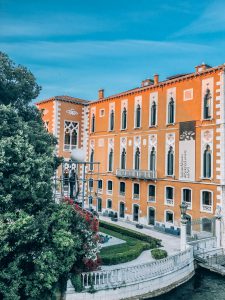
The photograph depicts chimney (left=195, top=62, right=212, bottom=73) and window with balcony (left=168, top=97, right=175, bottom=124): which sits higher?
chimney (left=195, top=62, right=212, bottom=73)

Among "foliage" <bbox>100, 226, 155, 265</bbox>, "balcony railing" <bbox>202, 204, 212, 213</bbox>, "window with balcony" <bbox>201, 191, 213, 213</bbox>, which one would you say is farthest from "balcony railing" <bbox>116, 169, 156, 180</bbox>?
"foliage" <bbox>100, 226, 155, 265</bbox>

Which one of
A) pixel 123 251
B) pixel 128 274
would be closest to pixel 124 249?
pixel 123 251

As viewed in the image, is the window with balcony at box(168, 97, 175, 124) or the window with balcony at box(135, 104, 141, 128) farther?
the window with balcony at box(135, 104, 141, 128)

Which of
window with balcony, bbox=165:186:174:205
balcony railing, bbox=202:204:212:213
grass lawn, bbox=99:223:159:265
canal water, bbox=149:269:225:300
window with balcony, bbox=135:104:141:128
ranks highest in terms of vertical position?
window with balcony, bbox=135:104:141:128

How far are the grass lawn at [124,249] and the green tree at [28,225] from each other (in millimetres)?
4812

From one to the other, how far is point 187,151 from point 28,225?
18353mm

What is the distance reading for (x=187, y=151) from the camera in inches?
1035

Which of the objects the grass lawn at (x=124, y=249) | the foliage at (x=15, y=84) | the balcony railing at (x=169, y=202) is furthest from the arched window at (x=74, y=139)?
the foliage at (x=15, y=84)

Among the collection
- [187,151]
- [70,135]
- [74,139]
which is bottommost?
[187,151]

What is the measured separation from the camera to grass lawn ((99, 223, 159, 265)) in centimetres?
1759

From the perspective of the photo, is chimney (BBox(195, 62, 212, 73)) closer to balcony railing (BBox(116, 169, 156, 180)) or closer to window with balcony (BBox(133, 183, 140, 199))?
balcony railing (BBox(116, 169, 156, 180))

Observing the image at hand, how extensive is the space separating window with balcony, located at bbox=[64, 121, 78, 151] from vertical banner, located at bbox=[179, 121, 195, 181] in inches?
588

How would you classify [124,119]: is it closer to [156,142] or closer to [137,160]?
[137,160]

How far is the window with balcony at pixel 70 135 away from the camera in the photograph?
36.3 meters
